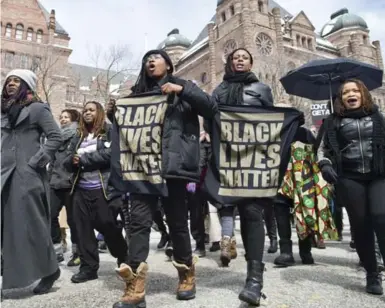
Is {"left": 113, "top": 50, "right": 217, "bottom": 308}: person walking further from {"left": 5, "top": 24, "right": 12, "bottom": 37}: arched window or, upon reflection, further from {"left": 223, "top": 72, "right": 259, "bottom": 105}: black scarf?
{"left": 5, "top": 24, "right": 12, "bottom": 37}: arched window

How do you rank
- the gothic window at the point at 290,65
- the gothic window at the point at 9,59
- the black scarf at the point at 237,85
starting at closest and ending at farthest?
the black scarf at the point at 237,85
the gothic window at the point at 9,59
the gothic window at the point at 290,65

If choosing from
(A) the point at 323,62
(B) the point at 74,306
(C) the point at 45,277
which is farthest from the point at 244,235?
(A) the point at 323,62

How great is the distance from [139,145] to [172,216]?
64 centimetres

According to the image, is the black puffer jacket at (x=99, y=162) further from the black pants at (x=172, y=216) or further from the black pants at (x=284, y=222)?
the black pants at (x=284, y=222)

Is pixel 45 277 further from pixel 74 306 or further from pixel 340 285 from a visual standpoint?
pixel 340 285

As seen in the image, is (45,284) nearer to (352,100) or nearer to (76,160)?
(76,160)

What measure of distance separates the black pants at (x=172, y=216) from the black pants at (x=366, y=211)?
1.40 metres

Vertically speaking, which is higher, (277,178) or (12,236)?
(277,178)

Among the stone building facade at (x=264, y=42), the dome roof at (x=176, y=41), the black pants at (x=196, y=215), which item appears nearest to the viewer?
the black pants at (x=196, y=215)

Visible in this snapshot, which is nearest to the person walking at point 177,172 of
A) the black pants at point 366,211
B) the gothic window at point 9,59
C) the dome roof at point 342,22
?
the black pants at point 366,211

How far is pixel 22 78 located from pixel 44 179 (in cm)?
98

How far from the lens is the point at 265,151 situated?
3311 millimetres

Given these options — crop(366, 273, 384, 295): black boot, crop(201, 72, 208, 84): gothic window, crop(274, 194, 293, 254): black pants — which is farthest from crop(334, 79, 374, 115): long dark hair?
crop(201, 72, 208, 84): gothic window

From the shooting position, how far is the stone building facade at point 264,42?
40781 mm
